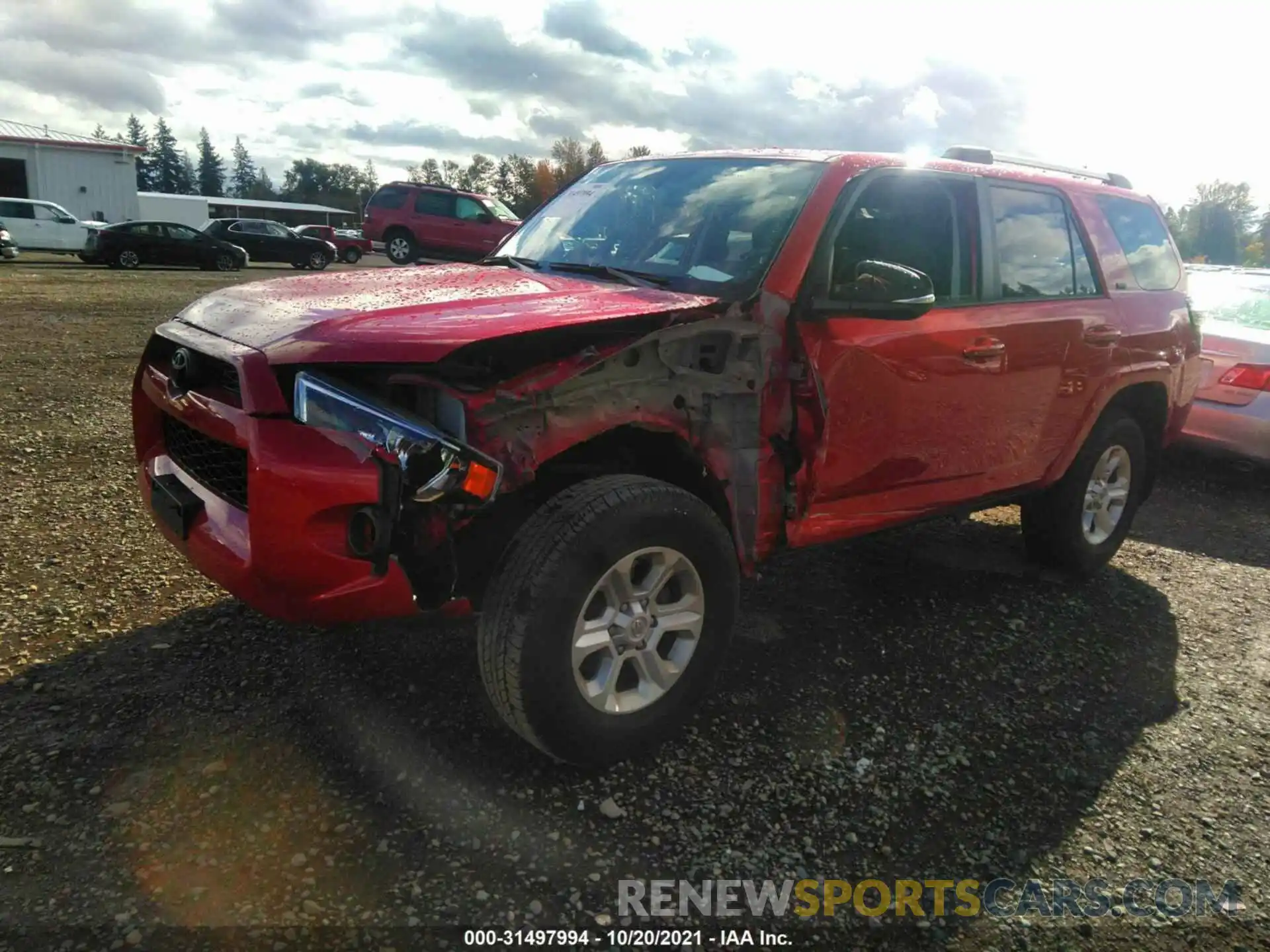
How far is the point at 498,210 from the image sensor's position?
2145cm

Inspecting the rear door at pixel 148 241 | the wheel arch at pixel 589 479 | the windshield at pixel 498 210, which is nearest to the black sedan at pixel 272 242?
the rear door at pixel 148 241

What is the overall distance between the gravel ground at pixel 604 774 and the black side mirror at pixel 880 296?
53.6 inches

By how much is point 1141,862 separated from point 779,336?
1857 mm

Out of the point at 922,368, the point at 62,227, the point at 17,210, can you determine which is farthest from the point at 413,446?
the point at 17,210

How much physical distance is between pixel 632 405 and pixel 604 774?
112 cm

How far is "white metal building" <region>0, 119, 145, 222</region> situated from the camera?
38000 millimetres

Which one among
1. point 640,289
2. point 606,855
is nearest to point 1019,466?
point 640,289

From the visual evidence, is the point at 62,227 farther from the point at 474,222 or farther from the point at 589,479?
the point at 589,479

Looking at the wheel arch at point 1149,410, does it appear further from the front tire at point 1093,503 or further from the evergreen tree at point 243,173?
the evergreen tree at point 243,173

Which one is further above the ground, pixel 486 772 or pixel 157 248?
pixel 157 248

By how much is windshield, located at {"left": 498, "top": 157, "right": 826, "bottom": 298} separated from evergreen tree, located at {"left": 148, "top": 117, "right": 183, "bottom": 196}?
119 metres

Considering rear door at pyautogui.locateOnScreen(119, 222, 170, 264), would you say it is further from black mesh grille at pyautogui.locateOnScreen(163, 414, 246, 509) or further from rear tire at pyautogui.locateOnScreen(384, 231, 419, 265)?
black mesh grille at pyautogui.locateOnScreen(163, 414, 246, 509)

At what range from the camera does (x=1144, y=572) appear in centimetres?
483

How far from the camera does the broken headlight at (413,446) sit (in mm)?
2168
